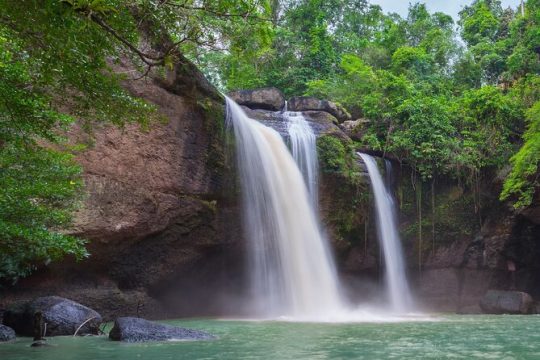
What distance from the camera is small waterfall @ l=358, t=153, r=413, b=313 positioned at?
18.5 metres

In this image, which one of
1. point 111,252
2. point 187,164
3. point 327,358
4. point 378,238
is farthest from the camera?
point 378,238

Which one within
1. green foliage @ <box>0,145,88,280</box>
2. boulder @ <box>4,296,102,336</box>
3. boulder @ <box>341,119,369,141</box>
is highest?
boulder @ <box>341,119,369,141</box>

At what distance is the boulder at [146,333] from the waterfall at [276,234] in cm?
688

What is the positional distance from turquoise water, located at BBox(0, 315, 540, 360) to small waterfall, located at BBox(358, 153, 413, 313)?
27.3ft

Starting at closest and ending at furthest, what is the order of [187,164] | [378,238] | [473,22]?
[187,164]
[378,238]
[473,22]

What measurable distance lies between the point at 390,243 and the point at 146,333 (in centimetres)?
1197

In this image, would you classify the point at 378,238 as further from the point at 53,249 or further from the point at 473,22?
the point at 473,22

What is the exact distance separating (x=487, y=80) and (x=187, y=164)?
19.9 metres

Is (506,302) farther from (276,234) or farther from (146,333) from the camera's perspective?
(146,333)

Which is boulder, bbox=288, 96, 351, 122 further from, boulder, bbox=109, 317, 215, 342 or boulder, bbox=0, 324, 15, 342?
boulder, bbox=0, 324, 15, 342

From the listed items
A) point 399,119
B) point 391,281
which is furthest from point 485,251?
point 399,119

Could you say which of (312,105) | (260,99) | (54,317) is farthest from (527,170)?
(54,317)

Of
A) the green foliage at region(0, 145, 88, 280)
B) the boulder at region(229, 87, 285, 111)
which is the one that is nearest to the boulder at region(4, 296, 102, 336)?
the green foliage at region(0, 145, 88, 280)

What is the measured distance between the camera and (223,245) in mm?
15711
